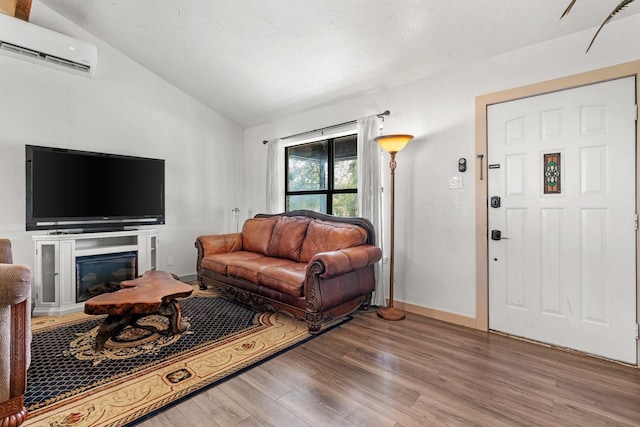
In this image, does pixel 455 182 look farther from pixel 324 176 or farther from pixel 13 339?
pixel 13 339

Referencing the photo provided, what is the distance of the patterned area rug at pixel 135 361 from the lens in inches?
67.2

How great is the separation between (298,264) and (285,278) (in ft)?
1.93

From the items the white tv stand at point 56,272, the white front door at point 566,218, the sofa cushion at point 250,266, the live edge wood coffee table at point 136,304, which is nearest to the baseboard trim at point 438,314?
the white front door at point 566,218

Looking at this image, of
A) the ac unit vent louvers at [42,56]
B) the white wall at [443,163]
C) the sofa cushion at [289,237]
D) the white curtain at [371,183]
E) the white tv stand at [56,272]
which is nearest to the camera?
the white wall at [443,163]

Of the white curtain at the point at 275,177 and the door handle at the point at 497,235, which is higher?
the white curtain at the point at 275,177

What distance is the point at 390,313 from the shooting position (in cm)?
313

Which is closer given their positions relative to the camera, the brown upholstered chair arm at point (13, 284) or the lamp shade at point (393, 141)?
the brown upholstered chair arm at point (13, 284)

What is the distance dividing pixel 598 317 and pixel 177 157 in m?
5.04

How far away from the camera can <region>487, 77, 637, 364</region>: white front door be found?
7.34ft

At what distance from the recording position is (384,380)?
200cm

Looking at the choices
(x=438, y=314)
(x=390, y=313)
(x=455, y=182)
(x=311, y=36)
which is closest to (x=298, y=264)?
(x=390, y=313)

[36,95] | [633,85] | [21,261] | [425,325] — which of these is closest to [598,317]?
Answer: [425,325]

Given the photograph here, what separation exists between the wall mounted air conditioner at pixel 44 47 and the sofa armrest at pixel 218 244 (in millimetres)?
2333

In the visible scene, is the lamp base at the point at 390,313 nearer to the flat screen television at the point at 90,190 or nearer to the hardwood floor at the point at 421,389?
the hardwood floor at the point at 421,389
